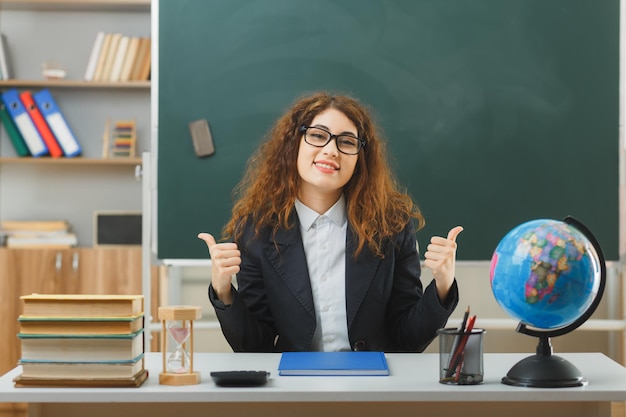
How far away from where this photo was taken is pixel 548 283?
1539 mm

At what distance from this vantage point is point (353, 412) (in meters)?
1.61

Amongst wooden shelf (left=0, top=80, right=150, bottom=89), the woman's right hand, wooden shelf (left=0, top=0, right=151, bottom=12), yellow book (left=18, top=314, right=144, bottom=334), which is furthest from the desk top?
wooden shelf (left=0, top=0, right=151, bottom=12)

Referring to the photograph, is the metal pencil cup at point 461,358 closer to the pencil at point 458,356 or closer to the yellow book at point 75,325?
the pencil at point 458,356

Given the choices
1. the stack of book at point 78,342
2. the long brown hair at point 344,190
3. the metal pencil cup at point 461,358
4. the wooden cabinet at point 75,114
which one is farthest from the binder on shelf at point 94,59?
the metal pencil cup at point 461,358

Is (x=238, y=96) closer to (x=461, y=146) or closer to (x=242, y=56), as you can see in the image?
(x=242, y=56)

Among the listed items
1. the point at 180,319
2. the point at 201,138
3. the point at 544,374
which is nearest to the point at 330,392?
the point at 180,319

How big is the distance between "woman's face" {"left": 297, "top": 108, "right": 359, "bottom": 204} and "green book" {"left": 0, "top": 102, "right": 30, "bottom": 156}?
7.86 ft

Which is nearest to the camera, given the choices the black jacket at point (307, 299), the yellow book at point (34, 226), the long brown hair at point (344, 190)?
the black jacket at point (307, 299)

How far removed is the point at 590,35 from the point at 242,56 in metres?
1.54

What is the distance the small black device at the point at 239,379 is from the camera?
1.55 m

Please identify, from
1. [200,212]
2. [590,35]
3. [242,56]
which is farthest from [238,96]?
[590,35]

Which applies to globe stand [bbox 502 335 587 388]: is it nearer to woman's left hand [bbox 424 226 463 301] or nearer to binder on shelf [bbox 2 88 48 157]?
woman's left hand [bbox 424 226 463 301]

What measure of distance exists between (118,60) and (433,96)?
174 centimetres

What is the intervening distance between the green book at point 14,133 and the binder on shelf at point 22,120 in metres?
0.03
